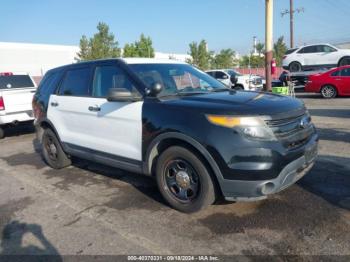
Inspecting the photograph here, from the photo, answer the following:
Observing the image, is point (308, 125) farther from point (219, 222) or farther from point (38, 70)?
point (38, 70)

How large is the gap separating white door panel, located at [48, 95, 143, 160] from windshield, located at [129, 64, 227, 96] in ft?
1.50

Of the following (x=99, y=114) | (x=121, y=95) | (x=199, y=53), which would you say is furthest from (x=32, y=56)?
(x=121, y=95)

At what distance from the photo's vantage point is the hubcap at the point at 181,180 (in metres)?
3.86

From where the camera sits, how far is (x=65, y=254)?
329 centimetres

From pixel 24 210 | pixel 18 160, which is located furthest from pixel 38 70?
pixel 24 210

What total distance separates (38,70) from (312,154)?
53.4 metres

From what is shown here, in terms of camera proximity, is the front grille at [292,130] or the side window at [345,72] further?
the side window at [345,72]

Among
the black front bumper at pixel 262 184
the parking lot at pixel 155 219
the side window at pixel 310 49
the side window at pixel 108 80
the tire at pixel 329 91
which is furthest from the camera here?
the side window at pixel 310 49

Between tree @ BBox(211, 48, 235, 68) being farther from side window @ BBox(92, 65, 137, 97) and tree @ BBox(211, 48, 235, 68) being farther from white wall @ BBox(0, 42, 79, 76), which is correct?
side window @ BBox(92, 65, 137, 97)

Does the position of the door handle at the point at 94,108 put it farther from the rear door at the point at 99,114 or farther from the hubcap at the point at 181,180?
the hubcap at the point at 181,180

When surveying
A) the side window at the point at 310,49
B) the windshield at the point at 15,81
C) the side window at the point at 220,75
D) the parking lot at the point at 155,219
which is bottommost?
the parking lot at the point at 155,219

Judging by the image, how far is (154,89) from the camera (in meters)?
4.02

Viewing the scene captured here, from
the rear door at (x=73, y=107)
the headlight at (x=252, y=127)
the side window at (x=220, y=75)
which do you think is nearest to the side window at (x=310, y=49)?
the side window at (x=220, y=75)

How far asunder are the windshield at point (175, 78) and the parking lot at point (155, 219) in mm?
1493
